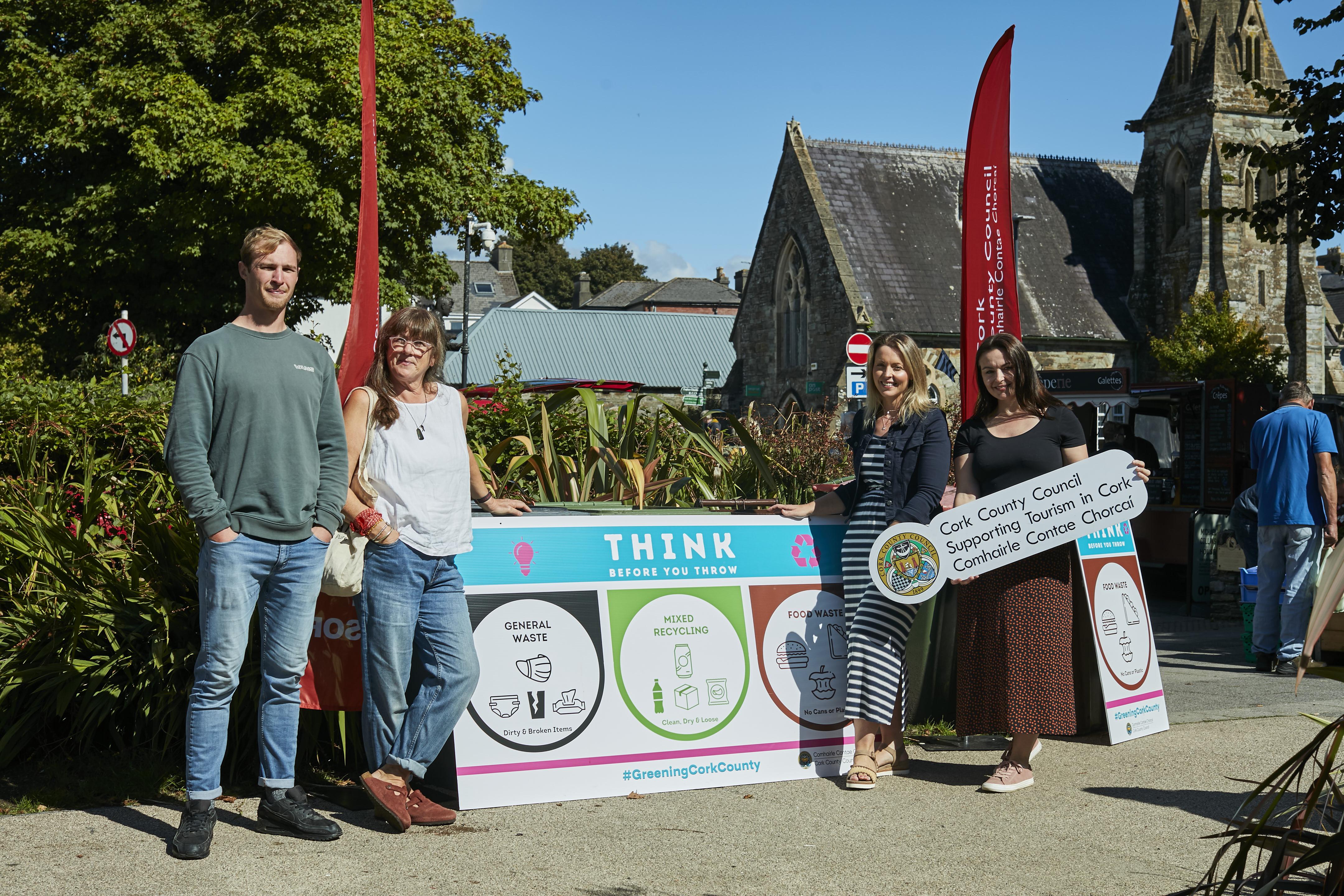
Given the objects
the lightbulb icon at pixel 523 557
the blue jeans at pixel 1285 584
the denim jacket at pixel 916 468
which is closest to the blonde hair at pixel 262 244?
the lightbulb icon at pixel 523 557

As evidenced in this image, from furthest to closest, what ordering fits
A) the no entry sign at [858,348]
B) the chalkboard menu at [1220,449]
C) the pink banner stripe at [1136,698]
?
the no entry sign at [858,348] < the chalkboard menu at [1220,449] < the pink banner stripe at [1136,698]

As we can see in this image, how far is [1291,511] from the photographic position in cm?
830

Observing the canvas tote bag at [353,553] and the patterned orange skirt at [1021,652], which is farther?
the patterned orange skirt at [1021,652]

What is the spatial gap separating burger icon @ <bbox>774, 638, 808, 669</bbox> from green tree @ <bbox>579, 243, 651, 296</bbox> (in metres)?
92.1

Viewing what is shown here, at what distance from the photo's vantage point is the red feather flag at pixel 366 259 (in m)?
5.93

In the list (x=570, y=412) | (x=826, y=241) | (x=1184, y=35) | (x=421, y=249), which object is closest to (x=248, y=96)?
(x=421, y=249)

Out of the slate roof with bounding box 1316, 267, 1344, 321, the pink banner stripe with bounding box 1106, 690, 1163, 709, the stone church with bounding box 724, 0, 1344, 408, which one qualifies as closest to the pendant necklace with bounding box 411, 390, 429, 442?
the pink banner stripe with bounding box 1106, 690, 1163, 709

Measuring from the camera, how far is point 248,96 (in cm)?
2178

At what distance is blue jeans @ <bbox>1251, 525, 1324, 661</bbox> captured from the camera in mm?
8258

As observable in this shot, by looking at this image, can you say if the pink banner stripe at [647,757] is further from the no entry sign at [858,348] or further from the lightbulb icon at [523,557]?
the no entry sign at [858,348]

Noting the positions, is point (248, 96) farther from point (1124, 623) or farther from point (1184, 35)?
point (1184, 35)

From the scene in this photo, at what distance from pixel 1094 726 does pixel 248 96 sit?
66.3 feet

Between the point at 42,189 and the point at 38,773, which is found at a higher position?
the point at 42,189

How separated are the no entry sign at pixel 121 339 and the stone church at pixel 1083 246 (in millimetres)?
26483
